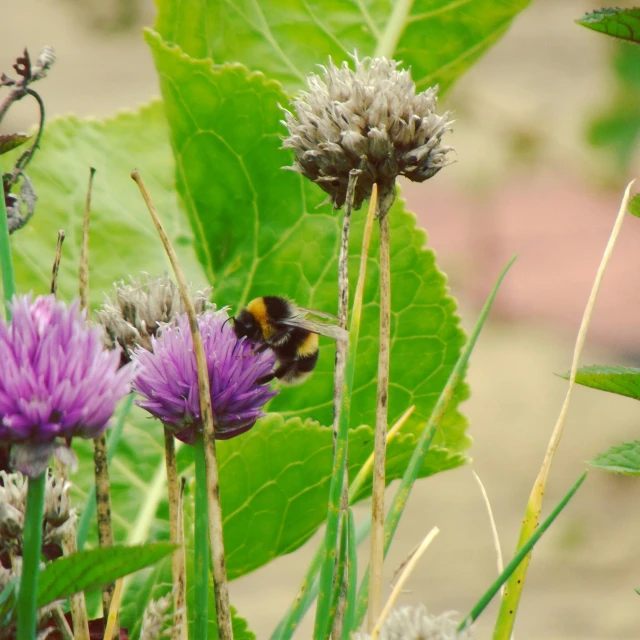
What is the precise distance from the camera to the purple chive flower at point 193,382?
22cm

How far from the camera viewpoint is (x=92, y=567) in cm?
18

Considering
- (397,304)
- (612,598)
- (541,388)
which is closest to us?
(397,304)

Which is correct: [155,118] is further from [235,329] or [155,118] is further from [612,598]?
[612,598]

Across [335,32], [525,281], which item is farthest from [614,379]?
[525,281]

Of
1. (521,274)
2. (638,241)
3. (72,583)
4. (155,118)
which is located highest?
(638,241)

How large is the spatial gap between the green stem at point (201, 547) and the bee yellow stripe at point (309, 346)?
11 cm

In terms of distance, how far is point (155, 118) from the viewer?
533 millimetres

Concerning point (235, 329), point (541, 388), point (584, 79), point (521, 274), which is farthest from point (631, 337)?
point (235, 329)

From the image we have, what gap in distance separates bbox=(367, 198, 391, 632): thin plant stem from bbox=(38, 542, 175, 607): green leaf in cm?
7

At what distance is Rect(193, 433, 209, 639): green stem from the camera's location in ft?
0.73

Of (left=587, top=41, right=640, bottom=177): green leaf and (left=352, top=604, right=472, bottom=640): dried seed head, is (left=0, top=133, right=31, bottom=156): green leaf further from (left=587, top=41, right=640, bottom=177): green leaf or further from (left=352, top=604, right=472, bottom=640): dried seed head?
(left=587, top=41, right=640, bottom=177): green leaf

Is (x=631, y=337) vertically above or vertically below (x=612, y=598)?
above

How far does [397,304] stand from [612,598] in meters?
1.70

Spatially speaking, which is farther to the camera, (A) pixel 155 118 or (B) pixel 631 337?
(B) pixel 631 337
